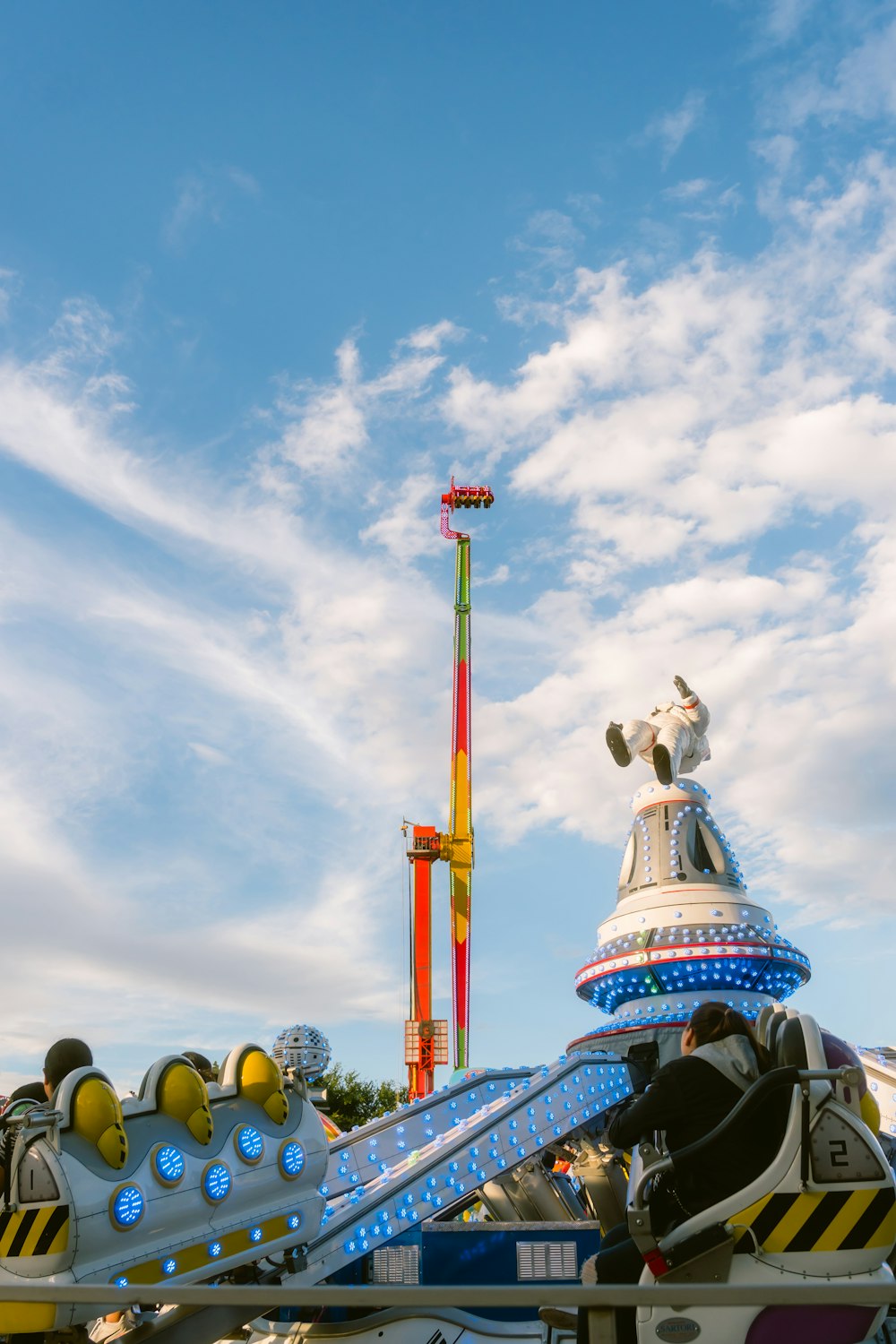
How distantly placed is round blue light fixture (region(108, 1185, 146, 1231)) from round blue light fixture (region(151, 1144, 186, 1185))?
198 millimetres

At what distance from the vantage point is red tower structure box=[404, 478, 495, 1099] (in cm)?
3388

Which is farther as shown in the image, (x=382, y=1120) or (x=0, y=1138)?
(x=382, y=1120)

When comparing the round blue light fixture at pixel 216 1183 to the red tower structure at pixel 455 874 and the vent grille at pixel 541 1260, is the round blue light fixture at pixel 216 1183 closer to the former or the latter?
the vent grille at pixel 541 1260

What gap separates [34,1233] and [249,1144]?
1.87m

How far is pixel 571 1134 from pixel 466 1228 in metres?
6.44

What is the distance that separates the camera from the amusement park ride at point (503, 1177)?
442 centimetres

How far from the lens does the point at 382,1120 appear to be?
13.8 m

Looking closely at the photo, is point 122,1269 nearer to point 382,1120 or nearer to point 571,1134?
point 382,1120

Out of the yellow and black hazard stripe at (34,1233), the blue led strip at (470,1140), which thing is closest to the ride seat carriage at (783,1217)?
the yellow and black hazard stripe at (34,1233)

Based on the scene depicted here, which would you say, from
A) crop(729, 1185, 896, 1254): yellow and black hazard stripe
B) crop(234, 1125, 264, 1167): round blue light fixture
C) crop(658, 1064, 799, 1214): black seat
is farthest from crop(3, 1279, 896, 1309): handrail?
crop(234, 1125, 264, 1167): round blue light fixture

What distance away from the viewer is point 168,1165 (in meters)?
6.86

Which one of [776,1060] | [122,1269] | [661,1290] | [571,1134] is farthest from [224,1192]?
[571,1134]

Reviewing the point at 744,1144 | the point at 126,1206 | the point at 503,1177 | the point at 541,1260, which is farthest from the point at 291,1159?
the point at 503,1177

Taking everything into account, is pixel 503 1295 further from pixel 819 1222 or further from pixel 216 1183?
pixel 216 1183
